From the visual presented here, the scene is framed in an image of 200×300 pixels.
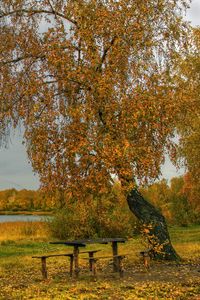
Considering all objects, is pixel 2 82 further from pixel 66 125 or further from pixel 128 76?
pixel 128 76

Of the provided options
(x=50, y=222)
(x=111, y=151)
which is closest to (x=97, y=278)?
(x=111, y=151)

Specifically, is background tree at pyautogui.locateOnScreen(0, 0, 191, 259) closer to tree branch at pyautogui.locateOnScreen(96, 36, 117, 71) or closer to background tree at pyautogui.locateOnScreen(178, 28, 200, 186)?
tree branch at pyautogui.locateOnScreen(96, 36, 117, 71)

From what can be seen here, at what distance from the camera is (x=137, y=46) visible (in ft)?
55.9

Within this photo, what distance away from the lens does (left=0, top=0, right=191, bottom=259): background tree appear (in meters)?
15.8

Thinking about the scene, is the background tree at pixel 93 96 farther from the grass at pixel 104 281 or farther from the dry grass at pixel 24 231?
the dry grass at pixel 24 231

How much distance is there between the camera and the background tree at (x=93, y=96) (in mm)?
15758

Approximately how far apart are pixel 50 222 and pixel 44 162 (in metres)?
21.5

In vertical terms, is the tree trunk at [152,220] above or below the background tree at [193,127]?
below

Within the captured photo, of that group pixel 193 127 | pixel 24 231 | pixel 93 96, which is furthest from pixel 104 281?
pixel 24 231

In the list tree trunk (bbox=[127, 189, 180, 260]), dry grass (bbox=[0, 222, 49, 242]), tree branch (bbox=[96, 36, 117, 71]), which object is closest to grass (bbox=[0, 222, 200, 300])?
tree trunk (bbox=[127, 189, 180, 260])

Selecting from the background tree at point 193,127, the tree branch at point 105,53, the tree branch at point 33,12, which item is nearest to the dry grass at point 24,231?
the background tree at point 193,127

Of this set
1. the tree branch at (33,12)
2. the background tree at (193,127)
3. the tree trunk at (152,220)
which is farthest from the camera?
the background tree at (193,127)

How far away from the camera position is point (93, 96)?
16.3 metres

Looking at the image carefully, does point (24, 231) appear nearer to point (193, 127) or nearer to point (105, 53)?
point (193, 127)
